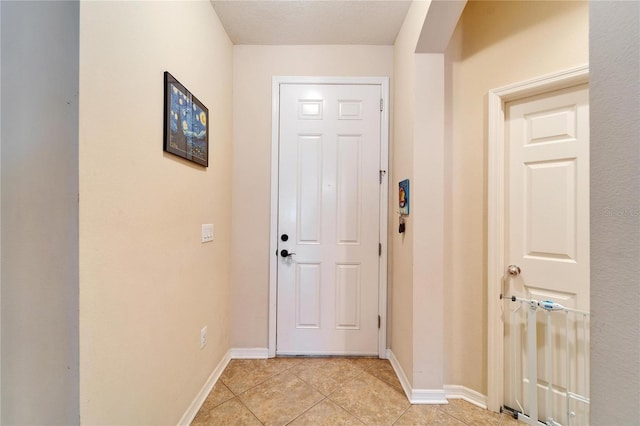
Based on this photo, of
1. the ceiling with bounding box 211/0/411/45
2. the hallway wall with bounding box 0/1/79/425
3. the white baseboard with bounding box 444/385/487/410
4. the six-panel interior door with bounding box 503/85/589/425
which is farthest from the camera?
the ceiling with bounding box 211/0/411/45

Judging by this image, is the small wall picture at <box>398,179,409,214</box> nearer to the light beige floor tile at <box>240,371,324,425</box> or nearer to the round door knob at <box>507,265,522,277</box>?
the round door knob at <box>507,265,522,277</box>

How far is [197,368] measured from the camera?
145cm

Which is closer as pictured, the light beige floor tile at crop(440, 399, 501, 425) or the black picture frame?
the black picture frame

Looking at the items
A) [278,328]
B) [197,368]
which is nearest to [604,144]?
[197,368]

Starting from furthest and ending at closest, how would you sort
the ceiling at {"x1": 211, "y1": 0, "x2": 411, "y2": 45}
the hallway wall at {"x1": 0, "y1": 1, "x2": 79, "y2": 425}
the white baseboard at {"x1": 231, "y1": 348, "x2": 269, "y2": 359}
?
the white baseboard at {"x1": 231, "y1": 348, "x2": 269, "y2": 359} → the ceiling at {"x1": 211, "y1": 0, "x2": 411, "y2": 45} → the hallway wall at {"x1": 0, "y1": 1, "x2": 79, "y2": 425}

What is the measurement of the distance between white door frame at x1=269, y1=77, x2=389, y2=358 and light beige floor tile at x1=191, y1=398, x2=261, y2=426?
53 centimetres

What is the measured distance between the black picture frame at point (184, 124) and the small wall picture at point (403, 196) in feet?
4.41

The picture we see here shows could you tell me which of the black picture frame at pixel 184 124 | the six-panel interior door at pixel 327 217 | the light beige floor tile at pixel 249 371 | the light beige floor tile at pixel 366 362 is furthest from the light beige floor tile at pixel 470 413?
the black picture frame at pixel 184 124

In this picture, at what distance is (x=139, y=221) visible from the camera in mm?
981

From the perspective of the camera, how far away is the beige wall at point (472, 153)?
1439 mm

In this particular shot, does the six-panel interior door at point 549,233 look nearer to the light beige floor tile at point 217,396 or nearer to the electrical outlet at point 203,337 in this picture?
the light beige floor tile at point 217,396

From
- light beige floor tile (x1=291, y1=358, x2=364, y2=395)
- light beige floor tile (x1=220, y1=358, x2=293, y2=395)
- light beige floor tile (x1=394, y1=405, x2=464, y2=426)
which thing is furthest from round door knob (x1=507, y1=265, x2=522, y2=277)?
light beige floor tile (x1=220, y1=358, x2=293, y2=395)

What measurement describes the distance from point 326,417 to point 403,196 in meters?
1.45

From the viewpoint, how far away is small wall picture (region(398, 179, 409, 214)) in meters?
1.59
